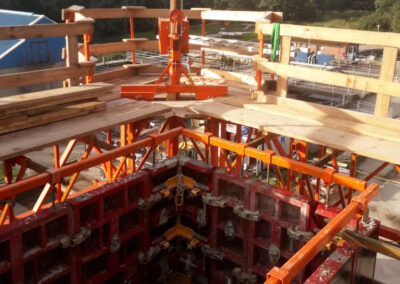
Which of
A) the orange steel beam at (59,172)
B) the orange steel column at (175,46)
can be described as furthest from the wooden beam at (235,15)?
the orange steel beam at (59,172)

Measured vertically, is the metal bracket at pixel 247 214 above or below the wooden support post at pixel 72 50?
below

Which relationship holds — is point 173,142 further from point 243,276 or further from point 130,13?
point 130,13

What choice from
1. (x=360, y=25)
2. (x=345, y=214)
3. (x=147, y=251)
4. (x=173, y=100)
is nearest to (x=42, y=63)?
(x=173, y=100)

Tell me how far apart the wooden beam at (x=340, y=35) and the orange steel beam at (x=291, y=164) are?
2541mm

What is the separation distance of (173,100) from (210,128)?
1.04m

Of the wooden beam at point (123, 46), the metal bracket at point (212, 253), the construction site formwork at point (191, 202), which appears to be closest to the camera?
the construction site formwork at point (191, 202)

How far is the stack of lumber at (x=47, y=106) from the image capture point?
7.96 meters

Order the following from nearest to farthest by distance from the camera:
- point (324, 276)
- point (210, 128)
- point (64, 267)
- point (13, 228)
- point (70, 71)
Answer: point (324, 276) → point (13, 228) → point (64, 267) → point (70, 71) → point (210, 128)

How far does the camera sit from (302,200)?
7340mm

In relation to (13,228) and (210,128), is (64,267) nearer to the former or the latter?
(13,228)

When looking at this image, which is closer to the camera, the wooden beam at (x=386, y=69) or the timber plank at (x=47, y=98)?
the timber plank at (x=47, y=98)

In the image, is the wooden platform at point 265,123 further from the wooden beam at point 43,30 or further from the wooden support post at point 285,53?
the wooden beam at point 43,30

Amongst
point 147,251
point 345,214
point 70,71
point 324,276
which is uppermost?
point 70,71

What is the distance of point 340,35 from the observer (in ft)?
28.6
